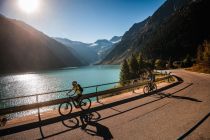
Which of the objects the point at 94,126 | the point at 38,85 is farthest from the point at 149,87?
the point at 38,85

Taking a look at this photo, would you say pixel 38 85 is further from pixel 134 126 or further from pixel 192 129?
pixel 192 129

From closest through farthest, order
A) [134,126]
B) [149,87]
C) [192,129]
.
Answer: [192,129] → [134,126] → [149,87]

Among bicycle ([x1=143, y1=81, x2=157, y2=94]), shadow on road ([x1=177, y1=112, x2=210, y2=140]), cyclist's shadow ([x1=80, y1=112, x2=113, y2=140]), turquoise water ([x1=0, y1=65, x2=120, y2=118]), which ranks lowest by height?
turquoise water ([x1=0, y1=65, x2=120, y2=118])

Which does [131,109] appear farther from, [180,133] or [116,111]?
[180,133]

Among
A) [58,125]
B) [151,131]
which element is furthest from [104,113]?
[151,131]

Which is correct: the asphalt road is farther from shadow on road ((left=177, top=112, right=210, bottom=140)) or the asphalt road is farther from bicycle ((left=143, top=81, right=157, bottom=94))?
bicycle ((left=143, top=81, right=157, bottom=94))

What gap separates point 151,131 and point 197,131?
2.00m

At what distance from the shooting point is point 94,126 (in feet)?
29.5

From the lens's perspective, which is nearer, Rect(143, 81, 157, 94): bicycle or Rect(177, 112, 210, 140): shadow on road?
Rect(177, 112, 210, 140): shadow on road

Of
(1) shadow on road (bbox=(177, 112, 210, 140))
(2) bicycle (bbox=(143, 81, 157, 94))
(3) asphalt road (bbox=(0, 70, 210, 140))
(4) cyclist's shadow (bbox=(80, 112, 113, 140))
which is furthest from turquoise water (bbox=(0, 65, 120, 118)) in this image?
(1) shadow on road (bbox=(177, 112, 210, 140))

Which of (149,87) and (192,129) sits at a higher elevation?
(149,87)

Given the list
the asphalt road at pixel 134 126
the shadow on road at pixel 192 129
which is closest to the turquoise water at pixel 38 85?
the asphalt road at pixel 134 126

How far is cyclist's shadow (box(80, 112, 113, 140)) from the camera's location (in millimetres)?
7875

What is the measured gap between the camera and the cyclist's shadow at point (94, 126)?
7.88 metres
